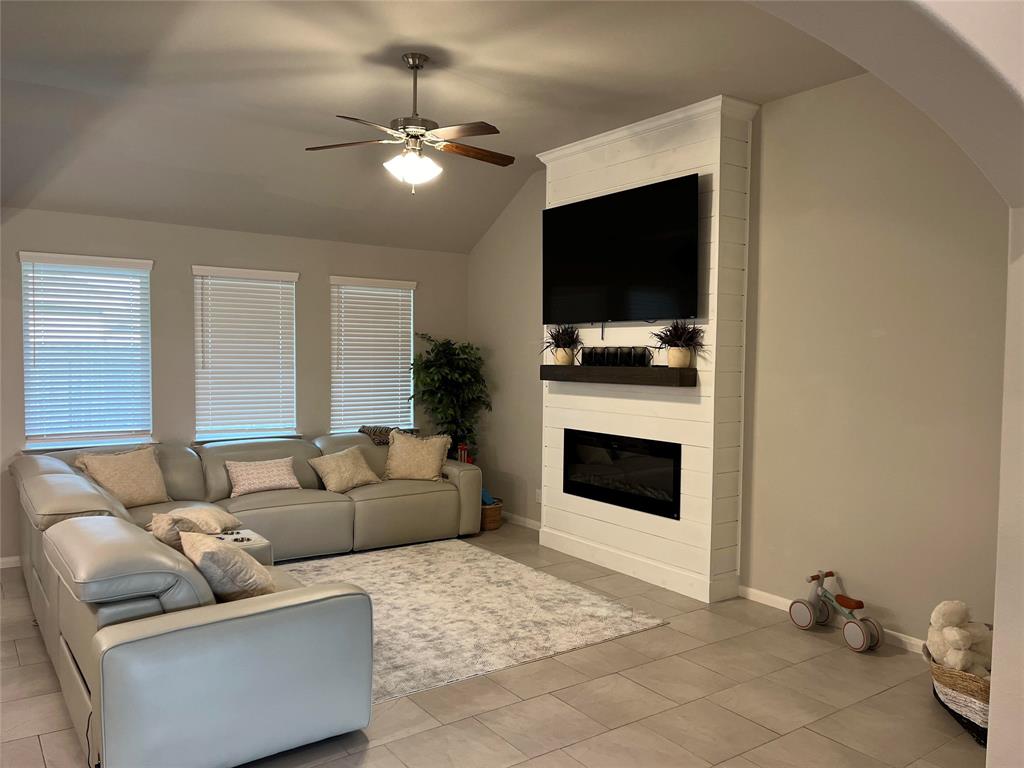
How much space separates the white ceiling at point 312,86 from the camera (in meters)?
3.50

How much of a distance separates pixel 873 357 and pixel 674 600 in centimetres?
187

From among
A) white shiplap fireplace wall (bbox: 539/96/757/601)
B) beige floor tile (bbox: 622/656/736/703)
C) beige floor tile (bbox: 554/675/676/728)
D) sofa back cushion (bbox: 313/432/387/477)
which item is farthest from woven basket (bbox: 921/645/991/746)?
sofa back cushion (bbox: 313/432/387/477)

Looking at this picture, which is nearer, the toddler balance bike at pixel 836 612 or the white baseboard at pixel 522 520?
the toddler balance bike at pixel 836 612

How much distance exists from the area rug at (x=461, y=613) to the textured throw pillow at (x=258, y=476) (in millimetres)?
644

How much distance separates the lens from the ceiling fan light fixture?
4016 mm

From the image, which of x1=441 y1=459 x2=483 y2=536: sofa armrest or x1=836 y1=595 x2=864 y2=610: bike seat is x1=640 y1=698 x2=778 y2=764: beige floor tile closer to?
x1=836 y1=595 x2=864 y2=610: bike seat

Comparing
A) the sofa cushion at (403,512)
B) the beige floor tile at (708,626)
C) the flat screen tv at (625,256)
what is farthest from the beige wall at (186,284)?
the beige floor tile at (708,626)

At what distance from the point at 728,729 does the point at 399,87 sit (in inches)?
146

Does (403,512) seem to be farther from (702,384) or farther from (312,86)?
(312,86)

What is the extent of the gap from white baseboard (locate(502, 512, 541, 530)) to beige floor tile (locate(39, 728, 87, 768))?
4.05 m

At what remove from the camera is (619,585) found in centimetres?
505

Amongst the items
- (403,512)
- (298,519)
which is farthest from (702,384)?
(298,519)

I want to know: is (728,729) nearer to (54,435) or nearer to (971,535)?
(971,535)

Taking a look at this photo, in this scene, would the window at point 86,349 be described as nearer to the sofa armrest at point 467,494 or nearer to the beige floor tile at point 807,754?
the sofa armrest at point 467,494
